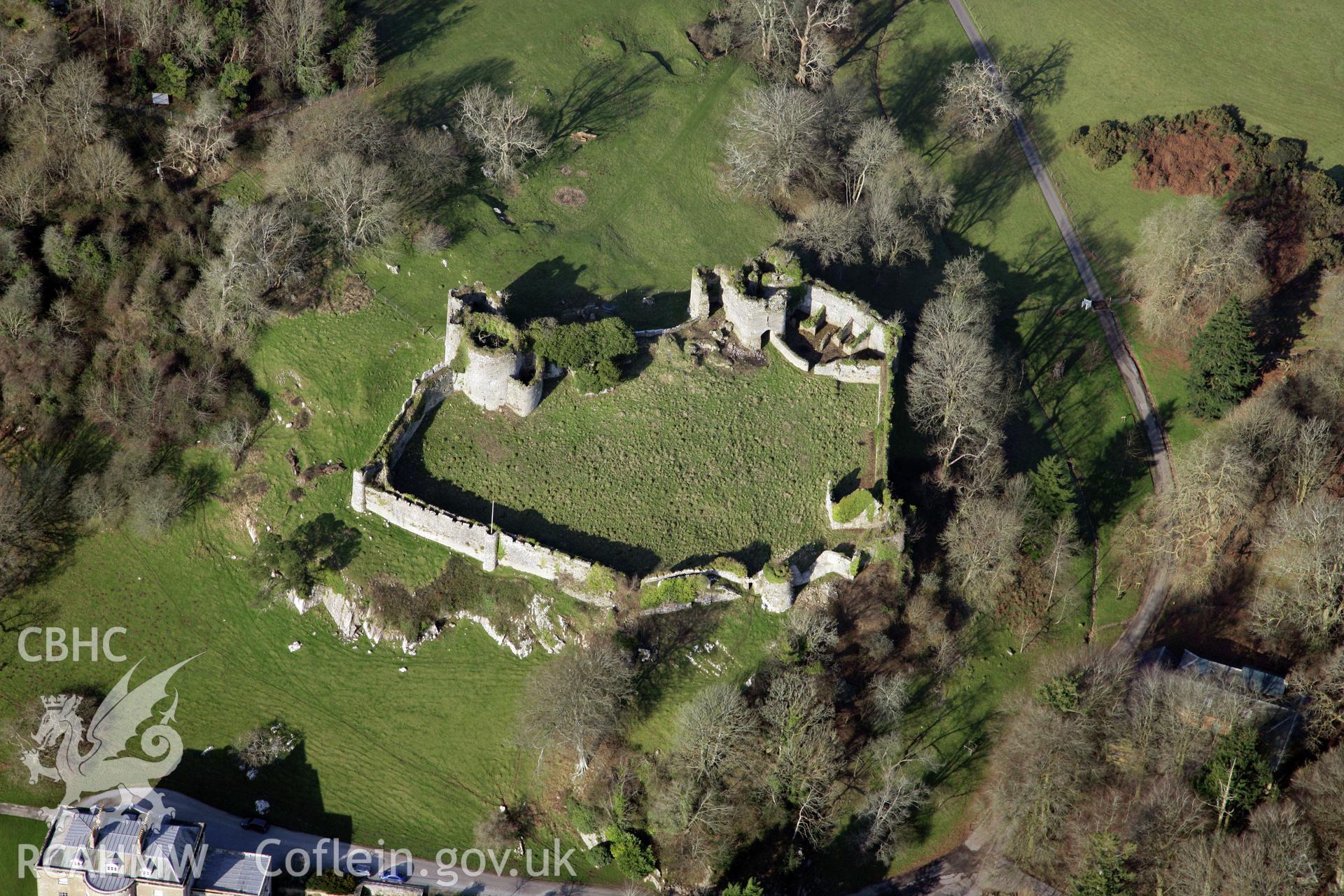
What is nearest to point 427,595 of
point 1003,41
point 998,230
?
point 998,230

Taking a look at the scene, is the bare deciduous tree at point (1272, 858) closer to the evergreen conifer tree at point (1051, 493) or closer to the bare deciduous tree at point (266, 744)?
the evergreen conifer tree at point (1051, 493)

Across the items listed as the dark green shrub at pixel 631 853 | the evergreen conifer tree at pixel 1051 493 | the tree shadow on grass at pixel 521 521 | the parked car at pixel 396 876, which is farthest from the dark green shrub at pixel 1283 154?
the parked car at pixel 396 876

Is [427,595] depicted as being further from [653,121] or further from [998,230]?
[998,230]

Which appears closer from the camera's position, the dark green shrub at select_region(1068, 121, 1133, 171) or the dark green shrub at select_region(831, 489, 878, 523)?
the dark green shrub at select_region(831, 489, 878, 523)

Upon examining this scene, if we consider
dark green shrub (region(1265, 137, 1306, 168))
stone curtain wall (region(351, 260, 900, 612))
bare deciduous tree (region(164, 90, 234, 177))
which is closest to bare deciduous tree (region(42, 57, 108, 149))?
bare deciduous tree (region(164, 90, 234, 177))

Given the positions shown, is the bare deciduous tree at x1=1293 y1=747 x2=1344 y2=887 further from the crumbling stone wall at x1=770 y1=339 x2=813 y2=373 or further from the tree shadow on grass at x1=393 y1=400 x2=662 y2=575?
the tree shadow on grass at x1=393 y1=400 x2=662 y2=575

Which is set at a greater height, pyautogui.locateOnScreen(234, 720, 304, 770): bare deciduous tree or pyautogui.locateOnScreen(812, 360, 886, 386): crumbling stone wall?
pyautogui.locateOnScreen(812, 360, 886, 386): crumbling stone wall
